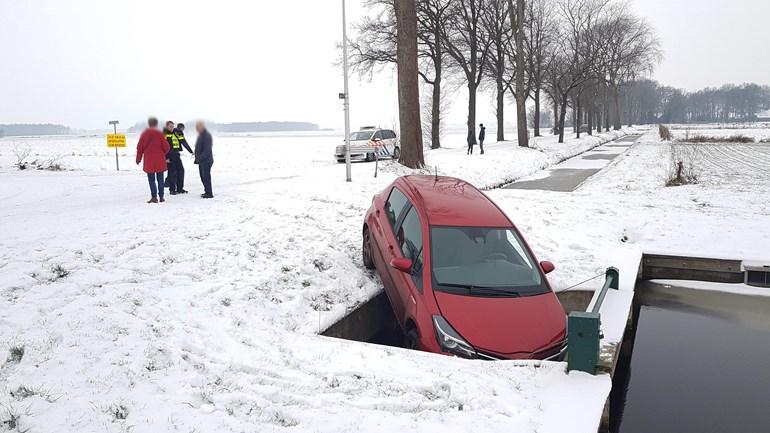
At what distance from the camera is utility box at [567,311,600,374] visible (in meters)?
4.51

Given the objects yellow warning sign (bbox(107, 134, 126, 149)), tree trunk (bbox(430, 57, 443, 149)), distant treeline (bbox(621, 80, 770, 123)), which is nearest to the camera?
yellow warning sign (bbox(107, 134, 126, 149))

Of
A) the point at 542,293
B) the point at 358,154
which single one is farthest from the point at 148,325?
the point at 358,154

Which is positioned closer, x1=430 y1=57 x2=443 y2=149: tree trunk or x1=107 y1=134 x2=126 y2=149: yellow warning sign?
x1=107 y1=134 x2=126 y2=149: yellow warning sign

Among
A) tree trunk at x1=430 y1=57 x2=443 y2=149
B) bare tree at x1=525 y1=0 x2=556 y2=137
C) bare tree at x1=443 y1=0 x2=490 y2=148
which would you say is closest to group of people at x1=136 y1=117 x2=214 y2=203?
bare tree at x1=443 y1=0 x2=490 y2=148

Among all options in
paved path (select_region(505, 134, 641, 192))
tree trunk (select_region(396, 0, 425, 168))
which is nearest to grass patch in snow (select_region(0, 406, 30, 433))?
tree trunk (select_region(396, 0, 425, 168))

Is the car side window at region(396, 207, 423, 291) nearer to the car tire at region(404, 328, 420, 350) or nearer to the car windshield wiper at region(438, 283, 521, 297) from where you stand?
the car windshield wiper at region(438, 283, 521, 297)

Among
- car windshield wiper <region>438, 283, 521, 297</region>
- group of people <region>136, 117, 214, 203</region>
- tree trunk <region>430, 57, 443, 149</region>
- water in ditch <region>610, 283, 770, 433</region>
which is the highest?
tree trunk <region>430, 57, 443, 149</region>

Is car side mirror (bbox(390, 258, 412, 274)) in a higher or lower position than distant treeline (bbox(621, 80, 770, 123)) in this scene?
→ lower

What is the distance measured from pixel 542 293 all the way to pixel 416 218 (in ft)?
5.67

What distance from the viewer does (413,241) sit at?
6.33 m

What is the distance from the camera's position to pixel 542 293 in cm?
574

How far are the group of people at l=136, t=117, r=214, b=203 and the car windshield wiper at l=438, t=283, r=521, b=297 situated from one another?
6839 millimetres

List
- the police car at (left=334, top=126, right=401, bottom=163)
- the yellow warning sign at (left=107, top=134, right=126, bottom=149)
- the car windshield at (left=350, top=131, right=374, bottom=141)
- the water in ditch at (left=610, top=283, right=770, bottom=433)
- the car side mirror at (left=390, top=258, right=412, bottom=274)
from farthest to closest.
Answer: the car windshield at (left=350, top=131, right=374, bottom=141)
the police car at (left=334, top=126, right=401, bottom=163)
the yellow warning sign at (left=107, top=134, right=126, bottom=149)
the car side mirror at (left=390, top=258, right=412, bottom=274)
the water in ditch at (left=610, top=283, right=770, bottom=433)

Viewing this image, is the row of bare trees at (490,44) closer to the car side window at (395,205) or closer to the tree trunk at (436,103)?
the tree trunk at (436,103)
